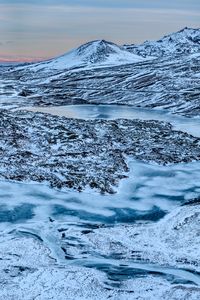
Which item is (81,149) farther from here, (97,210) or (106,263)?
(106,263)

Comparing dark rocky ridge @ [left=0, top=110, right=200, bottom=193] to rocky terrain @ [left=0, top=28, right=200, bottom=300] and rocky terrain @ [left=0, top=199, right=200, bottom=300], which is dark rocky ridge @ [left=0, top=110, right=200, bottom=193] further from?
rocky terrain @ [left=0, top=199, right=200, bottom=300]

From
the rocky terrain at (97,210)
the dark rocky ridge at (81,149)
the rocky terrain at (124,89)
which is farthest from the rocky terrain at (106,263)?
the rocky terrain at (124,89)

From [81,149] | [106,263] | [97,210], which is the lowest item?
[81,149]

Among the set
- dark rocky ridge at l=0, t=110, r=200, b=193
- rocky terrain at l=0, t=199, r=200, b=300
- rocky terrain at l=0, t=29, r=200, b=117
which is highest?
rocky terrain at l=0, t=199, r=200, b=300

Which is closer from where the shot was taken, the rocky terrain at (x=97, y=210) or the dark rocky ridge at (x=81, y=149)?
the rocky terrain at (x=97, y=210)

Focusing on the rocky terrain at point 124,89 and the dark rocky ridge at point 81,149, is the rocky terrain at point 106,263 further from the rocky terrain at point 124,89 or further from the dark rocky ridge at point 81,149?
the rocky terrain at point 124,89

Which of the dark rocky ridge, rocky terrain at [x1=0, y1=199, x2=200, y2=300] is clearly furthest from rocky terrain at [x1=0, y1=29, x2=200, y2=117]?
rocky terrain at [x1=0, y1=199, x2=200, y2=300]

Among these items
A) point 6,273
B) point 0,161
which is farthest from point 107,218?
point 0,161

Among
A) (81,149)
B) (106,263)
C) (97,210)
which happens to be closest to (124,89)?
(81,149)

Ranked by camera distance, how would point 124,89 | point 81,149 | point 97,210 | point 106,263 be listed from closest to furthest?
point 106,263 → point 97,210 → point 81,149 → point 124,89
